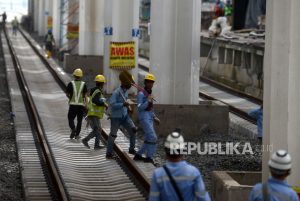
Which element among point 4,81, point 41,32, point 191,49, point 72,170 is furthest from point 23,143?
point 41,32

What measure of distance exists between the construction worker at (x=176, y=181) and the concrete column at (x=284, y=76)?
2787 mm

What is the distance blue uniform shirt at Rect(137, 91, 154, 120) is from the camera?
1463 cm

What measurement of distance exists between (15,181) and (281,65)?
5893 millimetres

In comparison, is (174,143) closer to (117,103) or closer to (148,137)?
(148,137)

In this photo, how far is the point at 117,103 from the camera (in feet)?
49.8

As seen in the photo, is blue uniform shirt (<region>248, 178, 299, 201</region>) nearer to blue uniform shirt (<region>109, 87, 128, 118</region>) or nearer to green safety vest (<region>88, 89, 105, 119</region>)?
blue uniform shirt (<region>109, 87, 128, 118</region>)

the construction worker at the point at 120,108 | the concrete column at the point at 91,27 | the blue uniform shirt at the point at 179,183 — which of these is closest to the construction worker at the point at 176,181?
the blue uniform shirt at the point at 179,183

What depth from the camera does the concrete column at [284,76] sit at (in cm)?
1012

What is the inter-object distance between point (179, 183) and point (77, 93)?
395 inches

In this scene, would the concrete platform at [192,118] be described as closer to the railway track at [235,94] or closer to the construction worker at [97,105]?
the construction worker at [97,105]

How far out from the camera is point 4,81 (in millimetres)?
34469

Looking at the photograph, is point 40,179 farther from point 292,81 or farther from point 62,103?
point 62,103

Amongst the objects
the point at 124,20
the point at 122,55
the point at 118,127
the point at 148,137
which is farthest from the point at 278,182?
the point at 124,20

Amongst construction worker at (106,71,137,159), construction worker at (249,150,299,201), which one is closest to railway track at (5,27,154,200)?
construction worker at (106,71,137,159)
